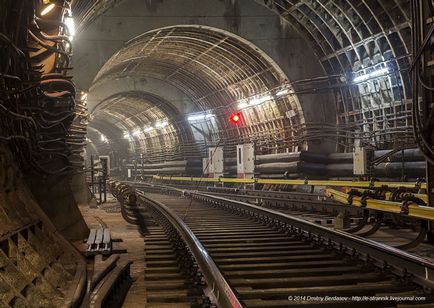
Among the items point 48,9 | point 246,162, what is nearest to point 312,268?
point 48,9

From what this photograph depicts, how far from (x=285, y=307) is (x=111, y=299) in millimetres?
1588

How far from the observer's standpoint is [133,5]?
18781 millimetres

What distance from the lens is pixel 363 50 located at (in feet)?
54.8

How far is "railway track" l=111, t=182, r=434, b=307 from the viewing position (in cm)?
443

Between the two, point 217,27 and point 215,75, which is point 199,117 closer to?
point 215,75

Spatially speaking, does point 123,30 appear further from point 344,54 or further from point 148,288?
point 148,288

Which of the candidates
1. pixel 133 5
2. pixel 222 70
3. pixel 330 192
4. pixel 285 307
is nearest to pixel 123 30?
pixel 133 5

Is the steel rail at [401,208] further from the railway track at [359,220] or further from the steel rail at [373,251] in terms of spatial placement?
the steel rail at [373,251]

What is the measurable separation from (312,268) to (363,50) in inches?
490

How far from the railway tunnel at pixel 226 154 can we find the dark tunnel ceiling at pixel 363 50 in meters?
0.07

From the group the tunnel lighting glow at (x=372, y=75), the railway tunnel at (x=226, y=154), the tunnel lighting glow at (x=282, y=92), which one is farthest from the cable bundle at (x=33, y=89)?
the tunnel lighting glow at (x=282, y=92)

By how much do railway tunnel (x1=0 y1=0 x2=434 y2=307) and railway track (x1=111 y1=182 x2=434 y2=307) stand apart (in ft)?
0.07

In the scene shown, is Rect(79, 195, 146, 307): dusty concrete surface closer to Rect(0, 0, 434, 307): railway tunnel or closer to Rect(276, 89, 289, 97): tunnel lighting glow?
Rect(0, 0, 434, 307): railway tunnel

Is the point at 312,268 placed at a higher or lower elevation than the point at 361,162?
lower
